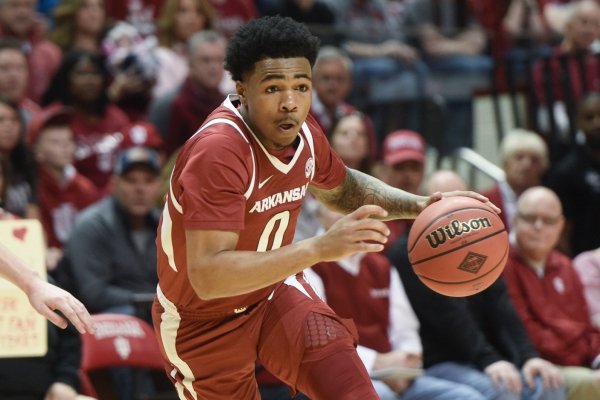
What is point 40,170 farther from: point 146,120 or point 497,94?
point 497,94

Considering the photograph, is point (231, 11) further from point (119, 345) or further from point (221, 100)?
point (119, 345)

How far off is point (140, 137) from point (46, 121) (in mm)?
682

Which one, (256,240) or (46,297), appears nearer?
(46,297)

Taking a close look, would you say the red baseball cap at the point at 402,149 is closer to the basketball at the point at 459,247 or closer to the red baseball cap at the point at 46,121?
the red baseball cap at the point at 46,121

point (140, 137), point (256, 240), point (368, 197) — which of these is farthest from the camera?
point (140, 137)

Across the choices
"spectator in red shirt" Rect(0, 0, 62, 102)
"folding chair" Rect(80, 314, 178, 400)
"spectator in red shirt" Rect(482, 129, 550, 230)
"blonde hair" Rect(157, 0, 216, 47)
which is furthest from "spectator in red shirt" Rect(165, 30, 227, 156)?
"folding chair" Rect(80, 314, 178, 400)

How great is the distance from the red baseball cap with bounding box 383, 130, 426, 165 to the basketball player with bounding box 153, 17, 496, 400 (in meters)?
3.13

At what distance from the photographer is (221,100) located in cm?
892

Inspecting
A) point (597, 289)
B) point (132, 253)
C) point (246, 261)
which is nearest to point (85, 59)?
point (132, 253)

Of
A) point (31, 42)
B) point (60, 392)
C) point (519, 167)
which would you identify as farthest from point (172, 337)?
point (31, 42)

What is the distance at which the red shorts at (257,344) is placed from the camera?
4.54 m

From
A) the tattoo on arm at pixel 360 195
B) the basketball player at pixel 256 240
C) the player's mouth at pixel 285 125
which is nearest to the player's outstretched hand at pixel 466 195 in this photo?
the basketball player at pixel 256 240

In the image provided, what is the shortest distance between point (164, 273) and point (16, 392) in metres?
1.53

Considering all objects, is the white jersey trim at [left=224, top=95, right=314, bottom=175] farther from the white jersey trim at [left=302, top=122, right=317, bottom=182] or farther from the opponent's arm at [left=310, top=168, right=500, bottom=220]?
the opponent's arm at [left=310, top=168, right=500, bottom=220]
